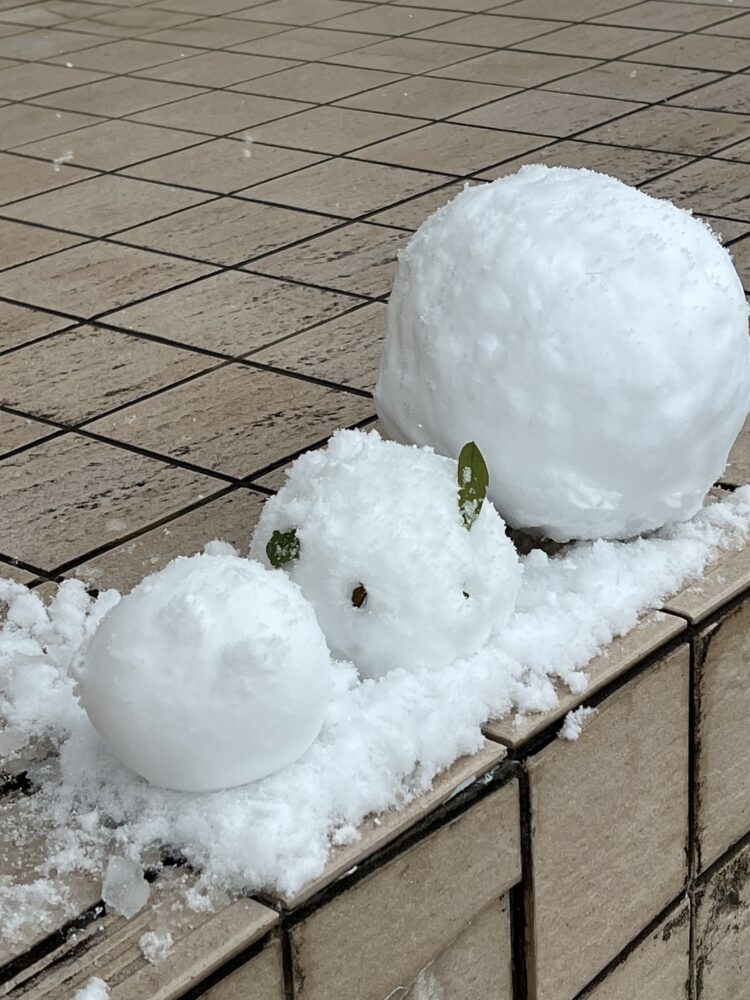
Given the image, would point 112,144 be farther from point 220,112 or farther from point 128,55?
point 128,55

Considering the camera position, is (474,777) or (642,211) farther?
(642,211)

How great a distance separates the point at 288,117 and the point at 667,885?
2287 millimetres

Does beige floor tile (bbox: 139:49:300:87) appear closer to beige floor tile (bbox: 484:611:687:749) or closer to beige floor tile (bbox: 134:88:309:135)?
beige floor tile (bbox: 134:88:309:135)

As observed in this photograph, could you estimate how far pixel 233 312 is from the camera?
2.17m

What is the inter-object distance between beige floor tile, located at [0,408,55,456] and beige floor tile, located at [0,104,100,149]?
1502mm

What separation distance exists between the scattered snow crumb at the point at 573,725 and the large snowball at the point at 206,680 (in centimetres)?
25

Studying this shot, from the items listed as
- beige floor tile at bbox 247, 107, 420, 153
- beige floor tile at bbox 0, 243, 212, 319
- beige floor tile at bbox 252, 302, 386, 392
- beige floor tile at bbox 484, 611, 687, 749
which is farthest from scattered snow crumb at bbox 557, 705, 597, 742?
beige floor tile at bbox 247, 107, 420, 153

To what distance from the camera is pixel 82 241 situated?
253 centimetres

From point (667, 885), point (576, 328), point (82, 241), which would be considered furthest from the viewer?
point (82, 241)

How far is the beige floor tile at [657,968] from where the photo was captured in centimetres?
143

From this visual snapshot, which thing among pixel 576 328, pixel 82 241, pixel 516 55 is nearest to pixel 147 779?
pixel 576 328

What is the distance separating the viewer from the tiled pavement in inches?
67.2

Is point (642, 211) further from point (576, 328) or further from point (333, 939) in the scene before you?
point (333, 939)

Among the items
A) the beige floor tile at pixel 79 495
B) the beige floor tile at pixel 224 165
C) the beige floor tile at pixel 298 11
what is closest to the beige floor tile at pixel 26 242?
the beige floor tile at pixel 224 165
